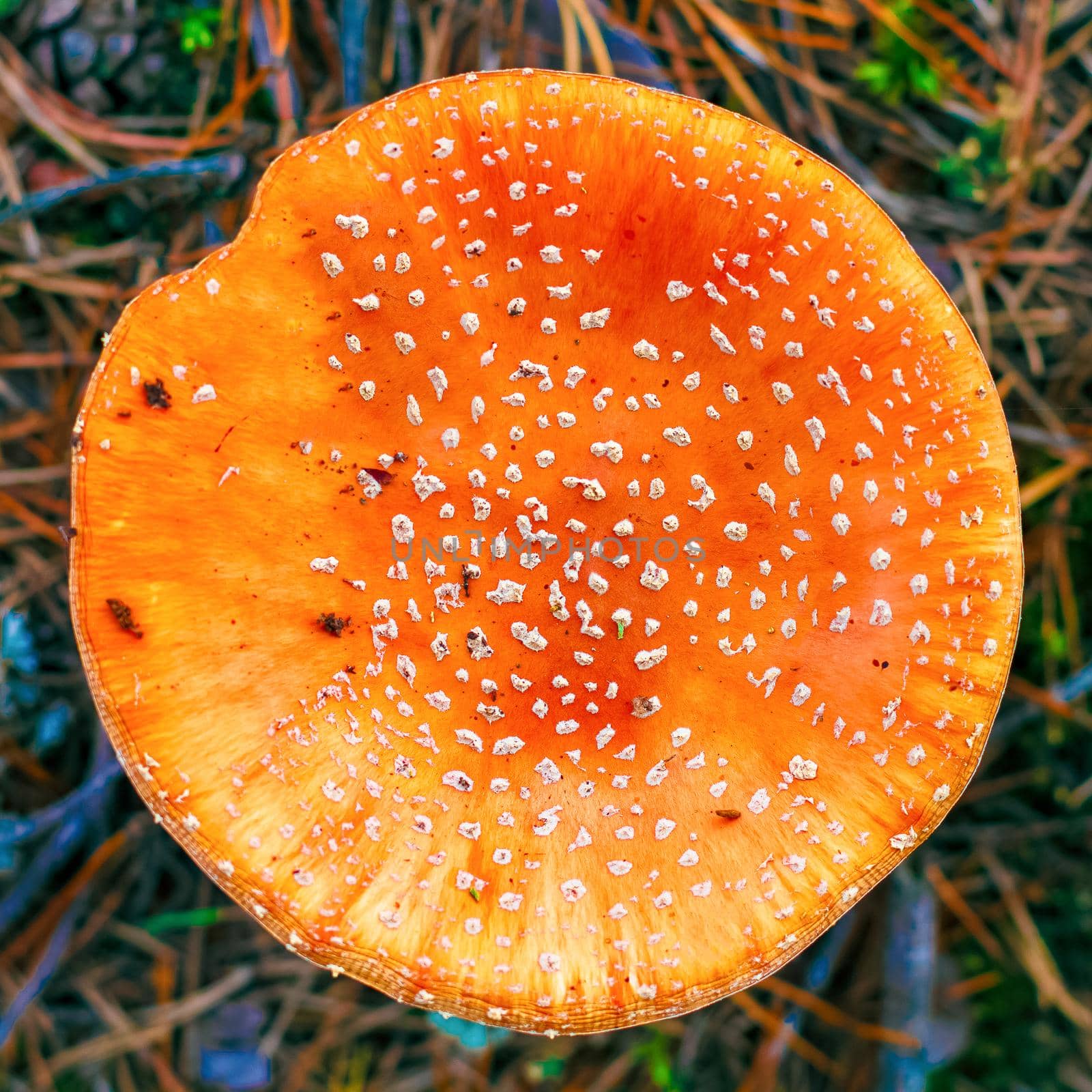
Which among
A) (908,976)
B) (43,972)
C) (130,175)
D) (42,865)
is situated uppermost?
(130,175)

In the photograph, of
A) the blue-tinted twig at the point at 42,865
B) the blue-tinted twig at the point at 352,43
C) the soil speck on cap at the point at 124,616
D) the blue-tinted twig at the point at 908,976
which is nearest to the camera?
the soil speck on cap at the point at 124,616

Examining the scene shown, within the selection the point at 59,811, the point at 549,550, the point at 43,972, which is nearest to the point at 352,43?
the point at 549,550

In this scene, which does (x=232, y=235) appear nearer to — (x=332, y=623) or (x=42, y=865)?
(x=332, y=623)

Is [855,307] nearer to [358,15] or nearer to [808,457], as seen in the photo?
[808,457]

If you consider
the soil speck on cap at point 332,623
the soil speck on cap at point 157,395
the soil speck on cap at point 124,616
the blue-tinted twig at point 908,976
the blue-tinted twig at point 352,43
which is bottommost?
the blue-tinted twig at point 908,976

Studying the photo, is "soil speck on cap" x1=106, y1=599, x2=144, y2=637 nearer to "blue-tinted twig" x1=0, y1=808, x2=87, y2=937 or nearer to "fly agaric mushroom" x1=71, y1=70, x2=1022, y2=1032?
"fly agaric mushroom" x1=71, y1=70, x2=1022, y2=1032

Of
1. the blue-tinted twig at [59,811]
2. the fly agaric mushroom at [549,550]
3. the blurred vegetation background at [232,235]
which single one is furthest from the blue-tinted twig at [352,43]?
the blue-tinted twig at [59,811]

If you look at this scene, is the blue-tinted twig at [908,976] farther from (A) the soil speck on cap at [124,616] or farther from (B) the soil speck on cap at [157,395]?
(B) the soil speck on cap at [157,395]
